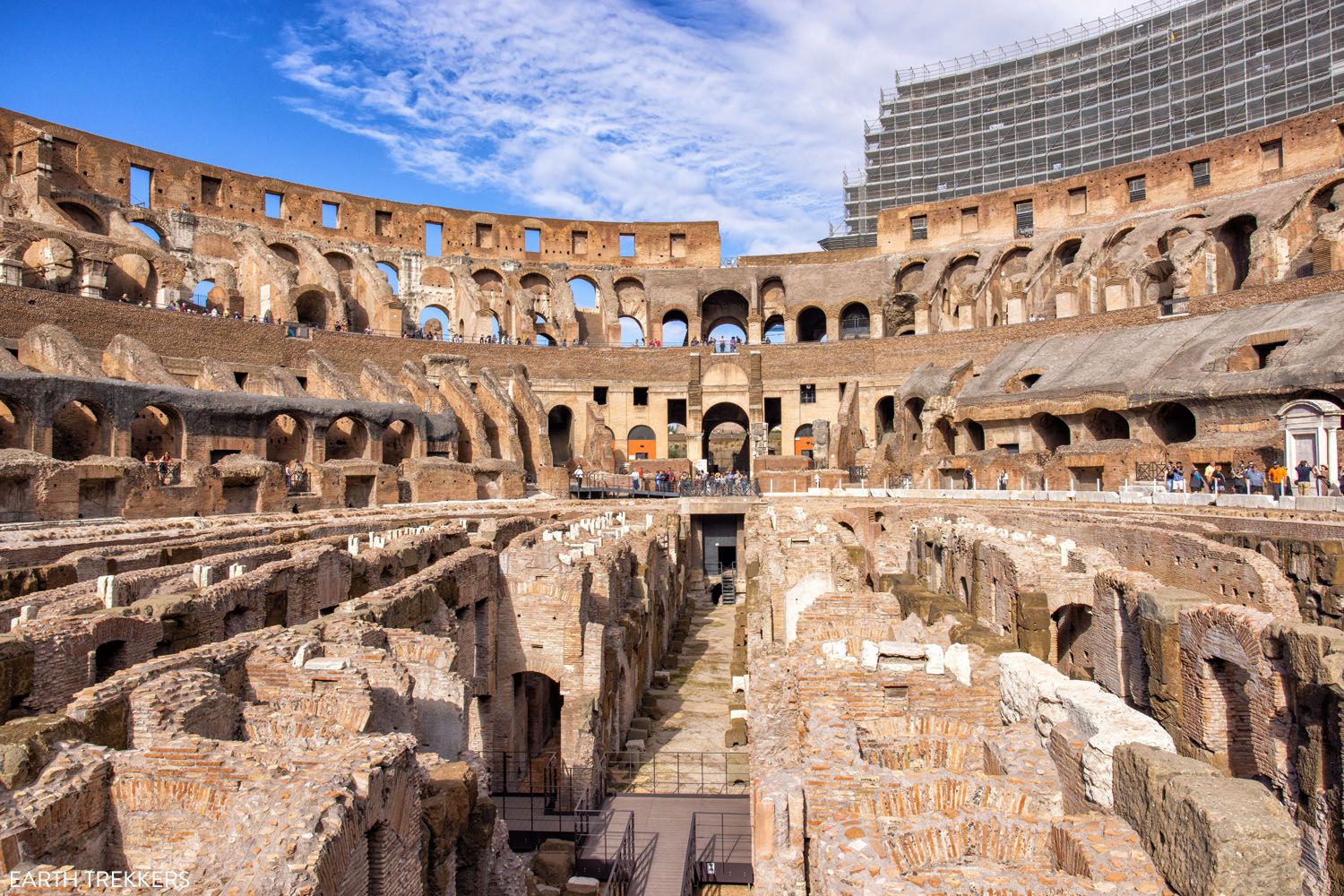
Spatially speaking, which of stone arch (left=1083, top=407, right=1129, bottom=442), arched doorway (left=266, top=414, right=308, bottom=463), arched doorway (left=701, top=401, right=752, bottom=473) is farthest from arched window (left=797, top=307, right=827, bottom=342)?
arched doorway (left=266, top=414, right=308, bottom=463)

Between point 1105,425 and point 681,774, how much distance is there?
2373 centimetres

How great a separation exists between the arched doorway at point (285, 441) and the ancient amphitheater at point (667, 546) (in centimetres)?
10

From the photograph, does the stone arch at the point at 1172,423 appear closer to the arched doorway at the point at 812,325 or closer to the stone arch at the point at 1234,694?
the stone arch at the point at 1234,694

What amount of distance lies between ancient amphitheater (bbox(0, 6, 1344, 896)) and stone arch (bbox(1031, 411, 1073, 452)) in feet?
0.41

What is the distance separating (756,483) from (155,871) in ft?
103

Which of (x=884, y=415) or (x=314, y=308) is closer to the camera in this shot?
(x=314, y=308)

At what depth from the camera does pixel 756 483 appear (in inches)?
1398

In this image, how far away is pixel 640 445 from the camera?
43.3 m

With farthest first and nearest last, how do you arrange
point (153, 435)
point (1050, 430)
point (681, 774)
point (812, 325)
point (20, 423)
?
1. point (812, 325)
2. point (1050, 430)
3. point (153, 435)
4. point (20, 423)
5. point (681, 774)

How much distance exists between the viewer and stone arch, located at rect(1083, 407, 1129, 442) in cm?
3061

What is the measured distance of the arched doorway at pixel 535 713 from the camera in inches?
482

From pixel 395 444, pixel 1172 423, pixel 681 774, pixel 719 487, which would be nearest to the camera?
pixel 681 774

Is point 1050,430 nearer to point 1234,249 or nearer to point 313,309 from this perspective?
point 1234,249

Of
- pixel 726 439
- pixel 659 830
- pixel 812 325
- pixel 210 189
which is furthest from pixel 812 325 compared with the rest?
pixel 659 830
